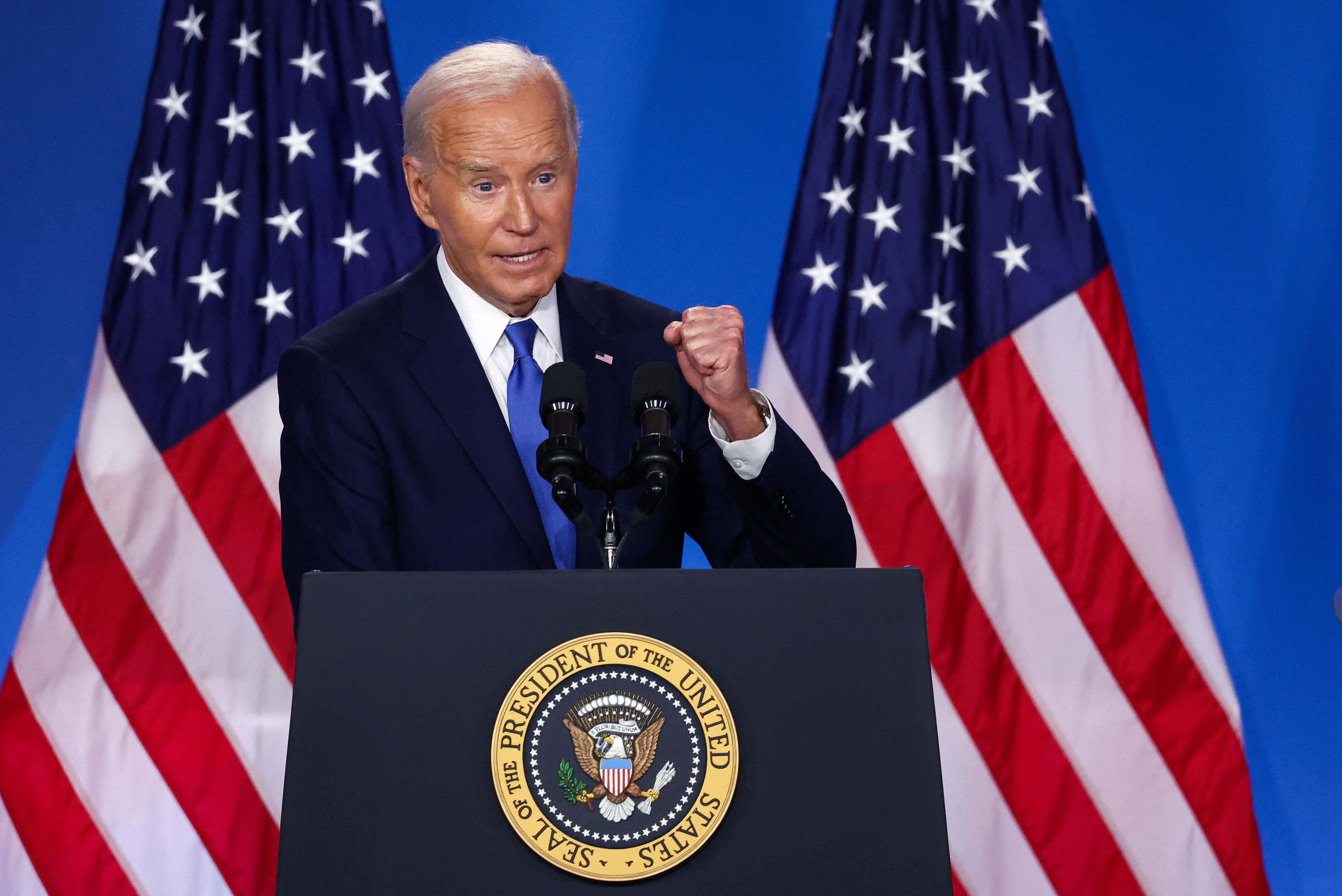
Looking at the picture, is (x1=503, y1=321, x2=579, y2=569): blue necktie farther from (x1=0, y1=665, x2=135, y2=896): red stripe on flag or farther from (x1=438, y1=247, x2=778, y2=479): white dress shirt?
(x1=0, y1=665, x2=135, y2=896): red stripe on flag

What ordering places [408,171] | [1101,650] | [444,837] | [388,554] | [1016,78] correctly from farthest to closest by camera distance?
[1016,78]
[1101,650]
[408,171]
[388,554]
[444,837]

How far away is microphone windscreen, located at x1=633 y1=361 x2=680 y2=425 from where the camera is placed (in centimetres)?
137

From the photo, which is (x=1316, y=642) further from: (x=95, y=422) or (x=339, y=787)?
(x=95, y=422)

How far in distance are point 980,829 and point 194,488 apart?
2.18 metres

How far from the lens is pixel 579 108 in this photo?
3525 millimetres

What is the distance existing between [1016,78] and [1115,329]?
74 cm

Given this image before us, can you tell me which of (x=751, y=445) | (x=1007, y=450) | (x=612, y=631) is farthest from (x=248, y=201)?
(x=612, y=631)

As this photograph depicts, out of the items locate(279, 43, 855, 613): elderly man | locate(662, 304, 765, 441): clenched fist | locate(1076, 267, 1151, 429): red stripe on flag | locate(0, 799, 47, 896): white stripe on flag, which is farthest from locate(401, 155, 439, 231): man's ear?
locate(0, 799, 47, 896): white stripe on flag

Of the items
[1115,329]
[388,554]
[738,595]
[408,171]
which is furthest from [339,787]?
[1115,329]

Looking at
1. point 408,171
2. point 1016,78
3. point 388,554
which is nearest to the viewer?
point 388,554

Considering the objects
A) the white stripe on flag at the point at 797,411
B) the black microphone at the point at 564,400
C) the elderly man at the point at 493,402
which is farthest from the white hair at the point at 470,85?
the white stripe on flag at the point at 797,411

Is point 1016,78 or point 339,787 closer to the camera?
point 339,787

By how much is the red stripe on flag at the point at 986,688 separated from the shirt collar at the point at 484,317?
147 centimetres

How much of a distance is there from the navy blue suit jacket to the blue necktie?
25mm
